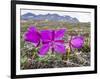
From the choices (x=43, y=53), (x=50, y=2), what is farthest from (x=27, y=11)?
(x=43, y=53)

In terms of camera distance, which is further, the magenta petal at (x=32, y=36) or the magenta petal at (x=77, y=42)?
the magenta petal at (x=77, y=42)

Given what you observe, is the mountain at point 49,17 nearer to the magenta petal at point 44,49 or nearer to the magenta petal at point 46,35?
the magenta petal at point 46,35

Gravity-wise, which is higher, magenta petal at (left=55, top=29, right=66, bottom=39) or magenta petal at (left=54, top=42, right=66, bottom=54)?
magenta petal at (left=55, top=29, right=66, bottom=39)

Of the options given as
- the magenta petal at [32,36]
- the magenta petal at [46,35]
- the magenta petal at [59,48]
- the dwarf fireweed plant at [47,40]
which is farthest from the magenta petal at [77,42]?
the magenta petal at [32,36]

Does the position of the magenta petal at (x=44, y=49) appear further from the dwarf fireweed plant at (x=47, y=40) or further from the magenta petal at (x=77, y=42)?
the magenta petal at (x=77, y=42)

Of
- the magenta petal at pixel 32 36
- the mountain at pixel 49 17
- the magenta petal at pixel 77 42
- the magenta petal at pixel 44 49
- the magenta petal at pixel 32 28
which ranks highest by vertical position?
the mountain at pixel 49 17

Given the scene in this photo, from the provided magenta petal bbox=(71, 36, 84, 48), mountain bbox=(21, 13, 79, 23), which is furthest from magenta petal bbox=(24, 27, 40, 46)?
magenta petal bbox=(71, 36, 84, 48)

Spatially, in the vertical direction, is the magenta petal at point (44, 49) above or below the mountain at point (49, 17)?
below

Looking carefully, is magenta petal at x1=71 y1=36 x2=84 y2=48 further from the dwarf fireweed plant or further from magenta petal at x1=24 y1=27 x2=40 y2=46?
magenta petal at x1=24 y1=27 x2=40 y2=46
